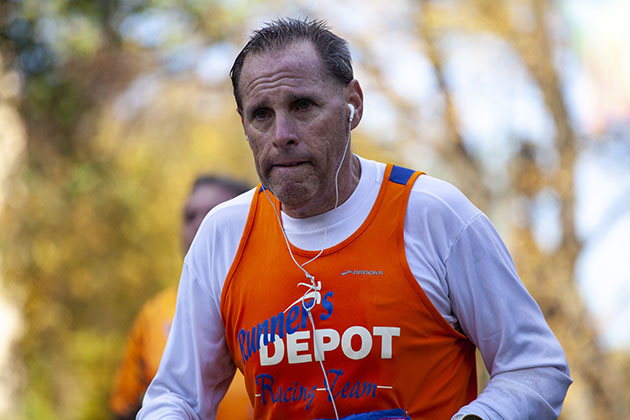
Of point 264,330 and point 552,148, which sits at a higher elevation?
point 552,148

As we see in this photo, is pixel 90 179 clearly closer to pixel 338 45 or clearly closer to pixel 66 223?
pixel 66 223

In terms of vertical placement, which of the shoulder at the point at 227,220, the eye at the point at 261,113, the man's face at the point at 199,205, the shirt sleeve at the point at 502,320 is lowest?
the shirt sleeve at the point at 502,320

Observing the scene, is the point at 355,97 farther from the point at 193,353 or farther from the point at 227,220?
the point at 193,353

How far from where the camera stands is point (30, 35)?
1138 centimetres

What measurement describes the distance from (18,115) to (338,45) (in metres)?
10.7

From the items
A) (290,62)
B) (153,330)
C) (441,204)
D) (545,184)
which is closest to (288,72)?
(290,62)

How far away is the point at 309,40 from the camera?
2.43m

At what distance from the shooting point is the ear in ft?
8.18

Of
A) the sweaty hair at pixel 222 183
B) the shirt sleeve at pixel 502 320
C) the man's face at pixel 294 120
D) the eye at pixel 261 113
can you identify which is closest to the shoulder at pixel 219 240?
the man's face at pixel 294 120

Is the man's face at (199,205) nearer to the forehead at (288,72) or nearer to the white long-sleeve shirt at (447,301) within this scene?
the white long-sleeve shirt at (447,301)

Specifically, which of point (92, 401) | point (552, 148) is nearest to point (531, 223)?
point (552, 148)

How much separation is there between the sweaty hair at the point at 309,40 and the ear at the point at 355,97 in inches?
0.8

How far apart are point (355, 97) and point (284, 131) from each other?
33cm

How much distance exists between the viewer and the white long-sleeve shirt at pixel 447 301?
2295mm
